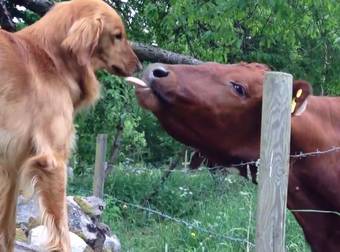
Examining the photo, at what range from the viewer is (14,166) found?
17.0 feet

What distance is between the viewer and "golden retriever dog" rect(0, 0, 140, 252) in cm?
504

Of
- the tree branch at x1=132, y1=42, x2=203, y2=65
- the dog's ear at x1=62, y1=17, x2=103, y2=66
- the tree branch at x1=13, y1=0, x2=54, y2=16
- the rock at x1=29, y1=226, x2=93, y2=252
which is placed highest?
the tree branch at x1=13, y1=0, x2=54, y2=16

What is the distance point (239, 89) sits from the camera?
477 cm

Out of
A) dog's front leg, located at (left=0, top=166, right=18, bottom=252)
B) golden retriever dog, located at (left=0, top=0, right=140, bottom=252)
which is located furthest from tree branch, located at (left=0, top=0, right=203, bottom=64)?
dog's front leg, located at (left=0, top=166, right=18, bottom=252)

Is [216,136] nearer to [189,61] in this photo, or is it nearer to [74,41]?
[74,41]

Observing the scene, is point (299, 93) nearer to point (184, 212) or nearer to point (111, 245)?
point (111, 245)

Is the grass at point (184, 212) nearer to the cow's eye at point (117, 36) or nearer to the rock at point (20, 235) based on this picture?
the rock at point (20, 235)

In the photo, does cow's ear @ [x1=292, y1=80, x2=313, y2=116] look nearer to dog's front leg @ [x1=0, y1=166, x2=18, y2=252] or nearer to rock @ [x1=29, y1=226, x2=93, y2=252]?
dog's front leg @ [x1=0, y1=166, x2=18, y2=252]

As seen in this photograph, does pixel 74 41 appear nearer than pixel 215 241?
Yes

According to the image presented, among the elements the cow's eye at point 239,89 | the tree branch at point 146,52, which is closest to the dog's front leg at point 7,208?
the cow's eye at point 239,89

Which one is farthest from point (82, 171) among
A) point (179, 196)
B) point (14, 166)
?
point (14, 166)

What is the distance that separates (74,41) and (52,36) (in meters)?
0.17

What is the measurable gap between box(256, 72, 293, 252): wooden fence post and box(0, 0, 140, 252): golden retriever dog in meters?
1.63

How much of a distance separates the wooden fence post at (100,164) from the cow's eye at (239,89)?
12.3 feet
